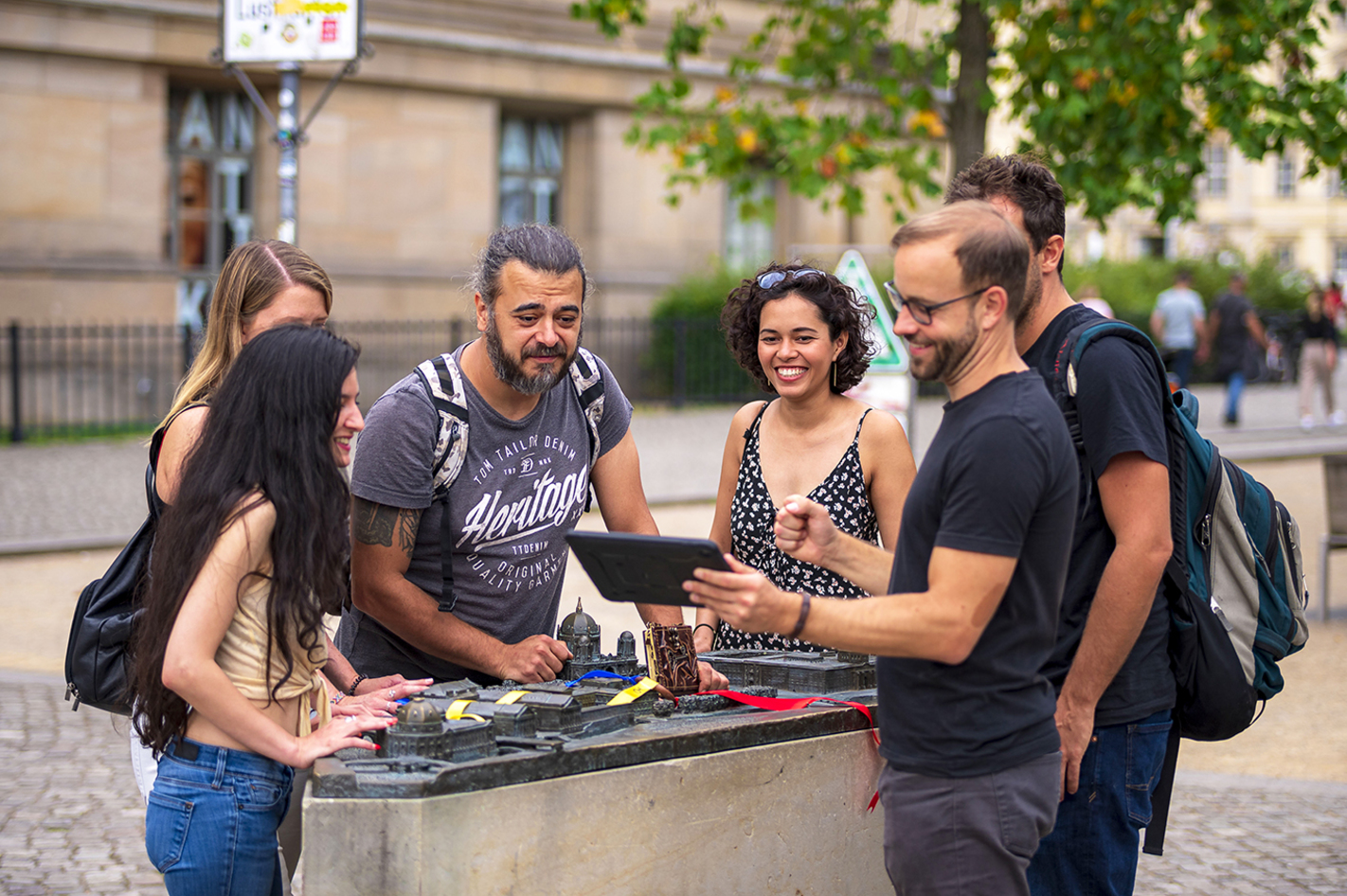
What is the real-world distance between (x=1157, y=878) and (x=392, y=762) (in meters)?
3.11

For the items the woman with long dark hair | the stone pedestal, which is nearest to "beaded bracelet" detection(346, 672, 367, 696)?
the woman with long dark hair

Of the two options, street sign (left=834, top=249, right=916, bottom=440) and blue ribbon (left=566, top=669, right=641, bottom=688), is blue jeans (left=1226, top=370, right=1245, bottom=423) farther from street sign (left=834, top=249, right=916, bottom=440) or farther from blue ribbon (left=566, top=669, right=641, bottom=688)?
blue ribbon (left=566, top=669, right=641, bottom=688)

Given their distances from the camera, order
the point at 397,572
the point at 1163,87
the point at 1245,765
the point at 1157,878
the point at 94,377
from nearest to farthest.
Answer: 1. the point at 397,572
2. the point at 1157,878
3. the point at 1245,765
4. the point at 1163,87
5. the point at 94,377

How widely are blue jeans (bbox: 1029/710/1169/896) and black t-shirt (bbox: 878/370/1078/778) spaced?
454mm

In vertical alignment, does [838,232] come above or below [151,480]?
above

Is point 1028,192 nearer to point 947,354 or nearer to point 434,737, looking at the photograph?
point 947,354

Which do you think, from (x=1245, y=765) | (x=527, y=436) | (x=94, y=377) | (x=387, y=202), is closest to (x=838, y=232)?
(x=387, y=202)

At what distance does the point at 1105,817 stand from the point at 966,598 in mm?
876

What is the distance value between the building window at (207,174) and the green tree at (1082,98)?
8665 millimetres

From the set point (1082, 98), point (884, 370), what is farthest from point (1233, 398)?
point (884, 370)

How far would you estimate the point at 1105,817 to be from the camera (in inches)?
111

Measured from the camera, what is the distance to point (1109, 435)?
267 cm

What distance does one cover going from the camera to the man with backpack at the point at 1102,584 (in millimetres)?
2672

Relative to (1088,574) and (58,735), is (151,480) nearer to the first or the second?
(1088,574)
